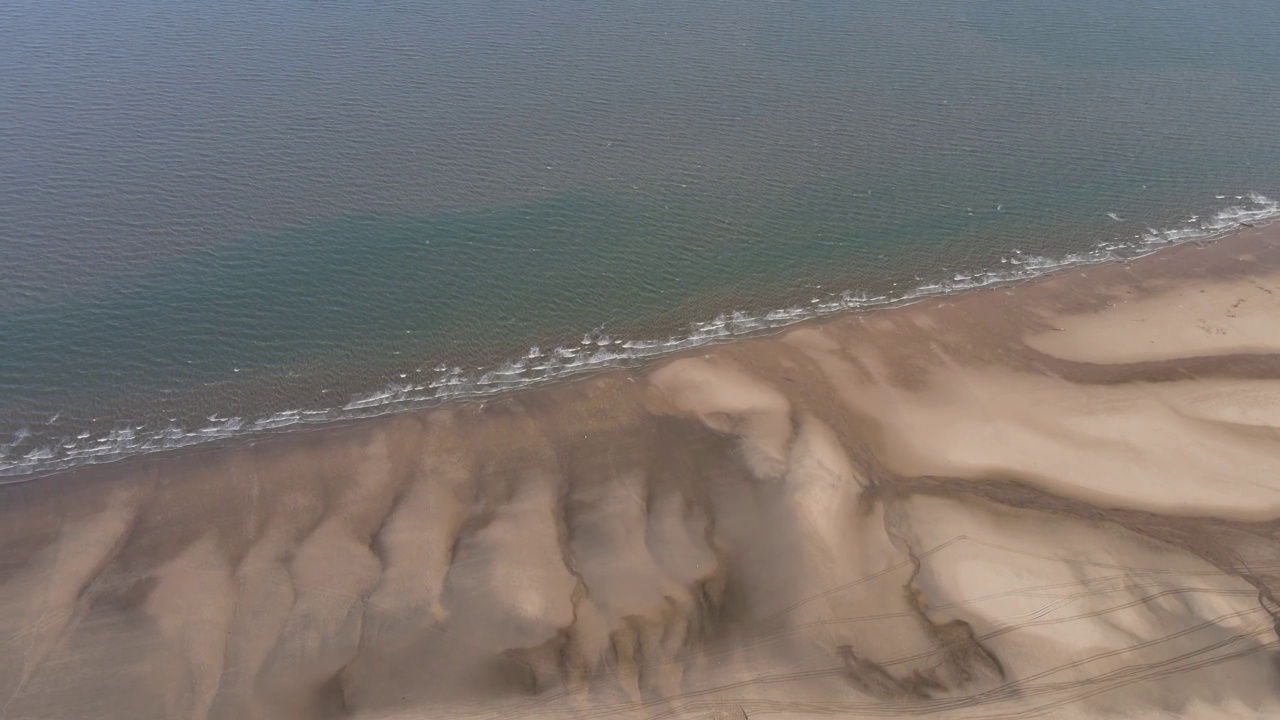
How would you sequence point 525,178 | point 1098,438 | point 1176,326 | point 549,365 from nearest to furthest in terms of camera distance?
point 1098,438, point 549,365, point 1176,326, point 525,178

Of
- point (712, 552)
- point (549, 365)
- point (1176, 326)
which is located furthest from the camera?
point (1176, 326)

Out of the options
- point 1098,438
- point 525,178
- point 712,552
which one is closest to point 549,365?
point 712,552

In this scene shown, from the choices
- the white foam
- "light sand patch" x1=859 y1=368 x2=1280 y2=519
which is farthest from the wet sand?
the white foam

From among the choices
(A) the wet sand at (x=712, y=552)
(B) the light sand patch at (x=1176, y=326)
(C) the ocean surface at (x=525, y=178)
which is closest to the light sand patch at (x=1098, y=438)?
(A) the wet sand at (x=712, y=552)

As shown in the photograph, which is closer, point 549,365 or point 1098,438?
point 1098,438

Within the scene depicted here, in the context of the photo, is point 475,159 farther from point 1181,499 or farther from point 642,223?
point 1181,499

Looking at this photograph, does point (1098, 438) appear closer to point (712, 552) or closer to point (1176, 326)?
point (1176, 326)

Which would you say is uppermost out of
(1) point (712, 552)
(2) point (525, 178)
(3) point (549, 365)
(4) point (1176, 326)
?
(2) point (525, 178)

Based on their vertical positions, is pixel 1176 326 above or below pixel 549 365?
below

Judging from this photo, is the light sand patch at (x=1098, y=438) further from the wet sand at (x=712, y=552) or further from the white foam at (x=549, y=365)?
the white foam at (x=549, y=365)
